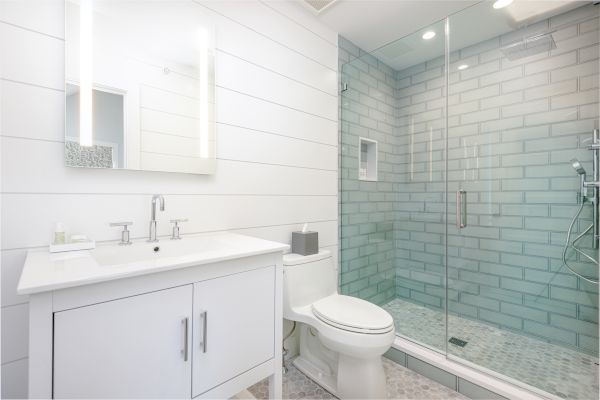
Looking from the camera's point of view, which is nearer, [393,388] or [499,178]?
[393,388]

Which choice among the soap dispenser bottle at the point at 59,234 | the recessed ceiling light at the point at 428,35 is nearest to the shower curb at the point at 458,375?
the soap dispenser bottle at the point at 59,234

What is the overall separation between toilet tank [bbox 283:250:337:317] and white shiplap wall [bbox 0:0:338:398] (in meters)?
0.24

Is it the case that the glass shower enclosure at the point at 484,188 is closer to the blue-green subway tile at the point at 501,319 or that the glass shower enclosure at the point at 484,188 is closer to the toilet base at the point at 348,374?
the blue-green subway tile at the point at 501,319

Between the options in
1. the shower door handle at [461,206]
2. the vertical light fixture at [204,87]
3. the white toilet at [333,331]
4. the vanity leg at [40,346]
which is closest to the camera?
the vanity leg at [40,346]

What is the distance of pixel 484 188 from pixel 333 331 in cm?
158

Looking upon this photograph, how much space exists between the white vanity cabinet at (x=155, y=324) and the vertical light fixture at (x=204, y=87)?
62 cm

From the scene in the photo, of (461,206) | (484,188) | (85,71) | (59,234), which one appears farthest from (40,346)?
(484,188)

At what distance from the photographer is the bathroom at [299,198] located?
970mm

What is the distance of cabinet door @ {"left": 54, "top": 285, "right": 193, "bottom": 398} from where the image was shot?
74cm

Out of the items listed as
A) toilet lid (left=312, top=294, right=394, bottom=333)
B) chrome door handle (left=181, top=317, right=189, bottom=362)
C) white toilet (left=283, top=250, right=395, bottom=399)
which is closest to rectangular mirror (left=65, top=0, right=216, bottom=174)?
chrome door handle (left=181, top=317, right=189, bottom=362)

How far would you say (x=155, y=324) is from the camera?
2.88ft

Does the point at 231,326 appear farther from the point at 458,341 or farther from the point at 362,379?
the point at 458,341

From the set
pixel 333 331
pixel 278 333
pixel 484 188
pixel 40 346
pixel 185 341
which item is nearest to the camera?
pixel 40 346

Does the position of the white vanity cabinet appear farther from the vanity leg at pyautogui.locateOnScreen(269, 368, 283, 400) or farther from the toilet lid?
the toilet lid
